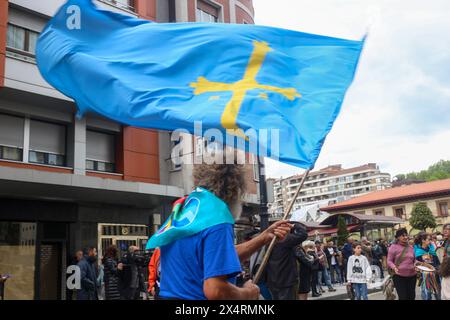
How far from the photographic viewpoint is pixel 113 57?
5113 millimetres

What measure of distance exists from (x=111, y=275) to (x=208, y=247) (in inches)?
402

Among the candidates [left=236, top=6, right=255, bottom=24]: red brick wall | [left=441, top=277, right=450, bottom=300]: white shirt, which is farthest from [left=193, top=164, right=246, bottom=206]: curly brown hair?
[left=236, top=6, right=255, bottom=24]: red brick wall

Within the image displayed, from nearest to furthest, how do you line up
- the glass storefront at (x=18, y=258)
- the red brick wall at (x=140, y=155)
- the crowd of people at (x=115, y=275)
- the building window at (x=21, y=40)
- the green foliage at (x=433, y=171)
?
the crowd of people at (x=115, y=275)
the glass storefront at (x=18, y=258)
the building window at (x=21, y=40)
the red brick wall at (x=140, y=155)
the green foliage at (x=433, y=171)

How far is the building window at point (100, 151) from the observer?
16.7m

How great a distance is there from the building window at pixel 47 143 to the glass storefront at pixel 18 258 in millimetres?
2074

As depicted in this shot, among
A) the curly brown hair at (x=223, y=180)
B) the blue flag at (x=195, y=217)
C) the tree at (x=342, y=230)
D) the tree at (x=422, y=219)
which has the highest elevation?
the tree at (x=422, y=219)

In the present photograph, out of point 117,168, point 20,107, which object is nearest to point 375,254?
point 117,168

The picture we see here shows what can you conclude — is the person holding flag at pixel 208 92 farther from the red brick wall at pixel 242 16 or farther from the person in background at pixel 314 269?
the red brick wall at pixel 242 16

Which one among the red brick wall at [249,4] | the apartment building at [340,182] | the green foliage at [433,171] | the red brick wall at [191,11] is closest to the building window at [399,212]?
the red brick wall at [249,4]

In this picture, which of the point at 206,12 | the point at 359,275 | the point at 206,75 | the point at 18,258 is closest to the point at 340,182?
the point at 206,12

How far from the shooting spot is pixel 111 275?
39.8 feet

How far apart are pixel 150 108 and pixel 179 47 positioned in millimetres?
1022

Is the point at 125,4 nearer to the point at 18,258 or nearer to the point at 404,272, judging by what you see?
the point at 18,258
